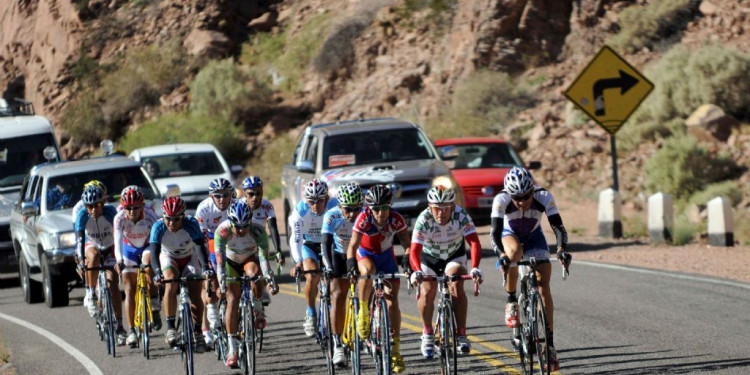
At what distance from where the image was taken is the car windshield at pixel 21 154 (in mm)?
23031

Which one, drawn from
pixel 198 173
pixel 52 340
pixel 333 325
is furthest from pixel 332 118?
pixel 333 325

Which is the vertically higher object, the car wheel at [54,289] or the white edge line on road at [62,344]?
the car wheel at [54,289]

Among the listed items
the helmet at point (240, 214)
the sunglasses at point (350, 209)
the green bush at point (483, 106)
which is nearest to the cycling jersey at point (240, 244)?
the helmet at point (240, 214)

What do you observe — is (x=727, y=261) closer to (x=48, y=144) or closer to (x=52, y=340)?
(x=52, y=340)

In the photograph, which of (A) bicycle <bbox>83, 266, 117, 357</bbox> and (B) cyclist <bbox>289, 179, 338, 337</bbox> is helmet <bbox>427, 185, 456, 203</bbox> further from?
(A) bicycle <bbox>83, 266, 117, 357</bbox>

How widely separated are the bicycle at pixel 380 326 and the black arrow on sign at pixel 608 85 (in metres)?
13.0

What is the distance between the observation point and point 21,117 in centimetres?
2461

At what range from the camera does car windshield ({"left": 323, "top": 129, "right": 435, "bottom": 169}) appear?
19281mm

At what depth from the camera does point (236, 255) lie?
11453 millimetres

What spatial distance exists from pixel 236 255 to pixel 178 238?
0.85 meters

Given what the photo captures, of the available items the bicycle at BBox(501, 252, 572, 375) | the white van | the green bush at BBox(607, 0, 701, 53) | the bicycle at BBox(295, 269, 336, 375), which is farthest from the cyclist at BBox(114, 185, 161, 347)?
the green bush at BBox(607, 0, 701, 53)

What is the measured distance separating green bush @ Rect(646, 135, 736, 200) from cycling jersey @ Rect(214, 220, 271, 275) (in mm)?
17710

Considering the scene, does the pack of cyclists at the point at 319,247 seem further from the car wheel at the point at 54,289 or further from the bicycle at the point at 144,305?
the car wheel at the point at 54,289

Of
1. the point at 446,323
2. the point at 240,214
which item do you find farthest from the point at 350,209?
the point at 446,323
